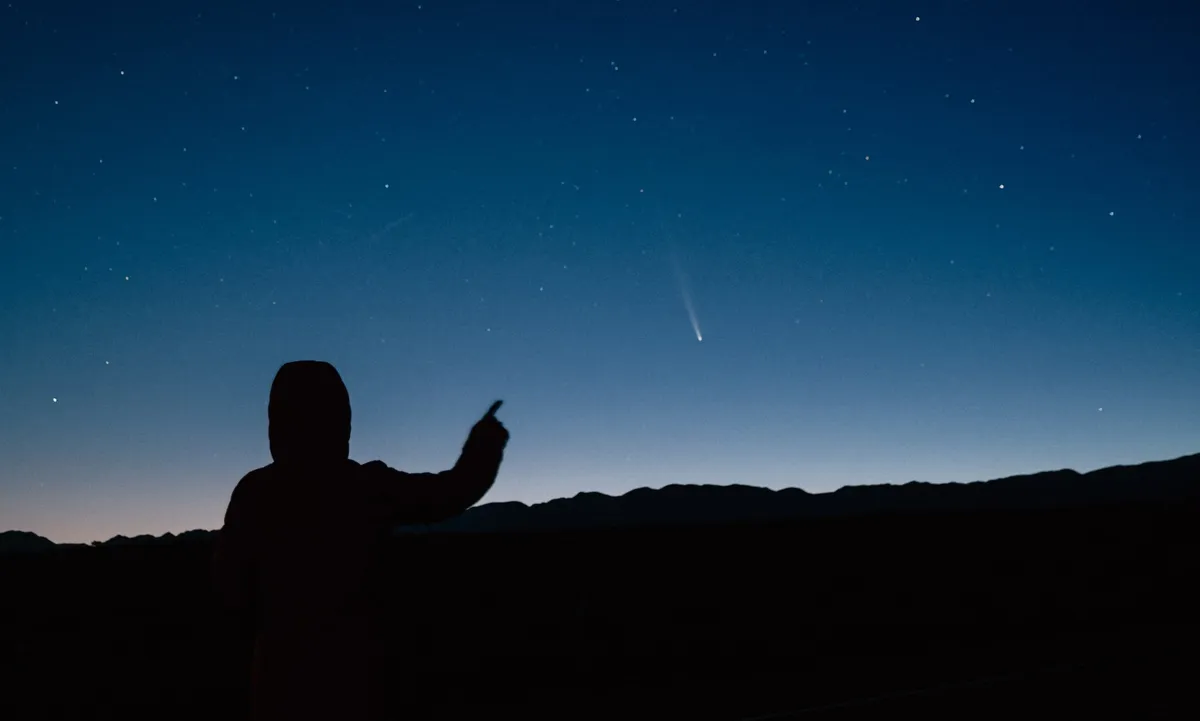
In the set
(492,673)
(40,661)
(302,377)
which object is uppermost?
(302,377)

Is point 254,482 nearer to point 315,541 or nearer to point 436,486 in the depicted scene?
point 315,541

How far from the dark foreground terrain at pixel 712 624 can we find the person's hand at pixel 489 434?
5950 millimetres

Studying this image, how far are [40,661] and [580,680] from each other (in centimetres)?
513

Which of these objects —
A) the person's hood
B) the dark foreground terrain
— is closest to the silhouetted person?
the person's hood

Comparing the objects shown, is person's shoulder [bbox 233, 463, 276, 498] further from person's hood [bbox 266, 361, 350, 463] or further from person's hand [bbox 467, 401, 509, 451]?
person's hand [bbox 467, 401, 509, 451]

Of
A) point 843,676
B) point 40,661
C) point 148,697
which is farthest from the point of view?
point 843,676

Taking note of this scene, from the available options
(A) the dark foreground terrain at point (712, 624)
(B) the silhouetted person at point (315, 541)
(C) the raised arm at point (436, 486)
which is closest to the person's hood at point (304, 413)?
(B) the silhouetted person at point (315, 541)

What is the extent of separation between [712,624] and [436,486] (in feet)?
31.1

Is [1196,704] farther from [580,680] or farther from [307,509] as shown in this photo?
[307,509]

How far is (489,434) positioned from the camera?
7.34 ft

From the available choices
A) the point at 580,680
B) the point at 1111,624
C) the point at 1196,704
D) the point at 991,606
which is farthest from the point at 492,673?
the point at 1111,624

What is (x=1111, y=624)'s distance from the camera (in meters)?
13.2

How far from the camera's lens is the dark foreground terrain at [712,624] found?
7.46 m

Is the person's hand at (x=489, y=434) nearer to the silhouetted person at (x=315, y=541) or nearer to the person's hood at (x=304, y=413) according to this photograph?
the silhouetted person at (x=315, y=541)
